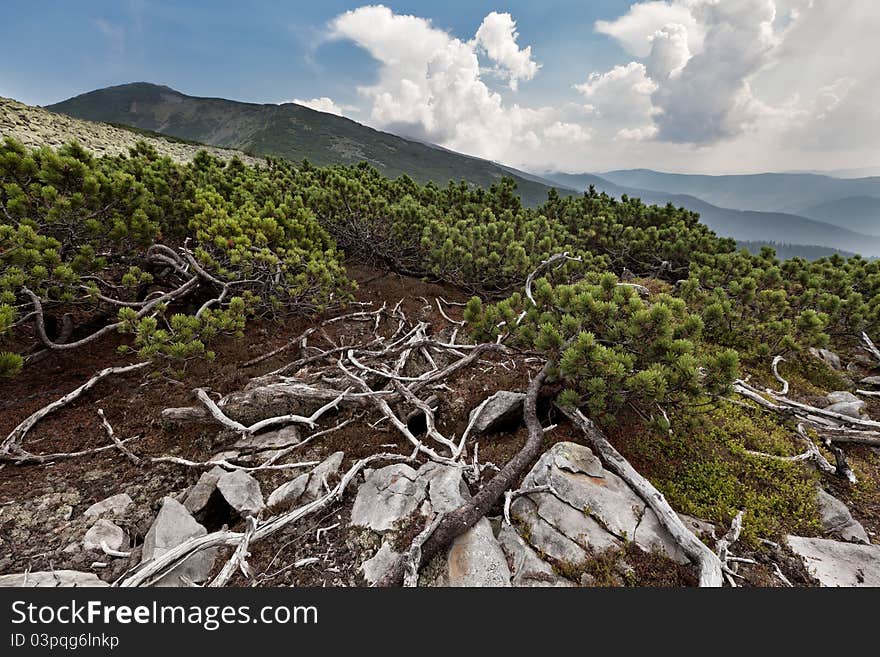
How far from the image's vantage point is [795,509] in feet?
15.8

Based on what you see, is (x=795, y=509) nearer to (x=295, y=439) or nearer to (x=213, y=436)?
(x=295, y=439)

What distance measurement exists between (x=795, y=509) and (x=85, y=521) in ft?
31.4

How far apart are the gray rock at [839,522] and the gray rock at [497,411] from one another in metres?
4.21

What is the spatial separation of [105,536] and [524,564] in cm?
511

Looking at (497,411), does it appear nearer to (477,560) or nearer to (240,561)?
(477,560)

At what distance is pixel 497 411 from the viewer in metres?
6.30

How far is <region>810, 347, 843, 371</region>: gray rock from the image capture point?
9328 millimetres

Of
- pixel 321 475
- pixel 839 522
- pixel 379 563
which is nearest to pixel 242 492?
pixel 321 475

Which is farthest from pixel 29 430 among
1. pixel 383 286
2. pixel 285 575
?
pixel 383 286

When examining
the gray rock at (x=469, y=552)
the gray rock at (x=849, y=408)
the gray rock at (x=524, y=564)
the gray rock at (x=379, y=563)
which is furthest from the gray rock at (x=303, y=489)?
the gray rock at (x=849, y=408)

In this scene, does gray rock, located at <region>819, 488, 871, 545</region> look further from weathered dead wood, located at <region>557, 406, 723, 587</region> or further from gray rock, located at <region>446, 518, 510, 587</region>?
gray rock, located at <region>446, 518, 510, 587</region>

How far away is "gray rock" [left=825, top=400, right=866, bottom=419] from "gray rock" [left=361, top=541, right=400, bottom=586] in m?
8.72

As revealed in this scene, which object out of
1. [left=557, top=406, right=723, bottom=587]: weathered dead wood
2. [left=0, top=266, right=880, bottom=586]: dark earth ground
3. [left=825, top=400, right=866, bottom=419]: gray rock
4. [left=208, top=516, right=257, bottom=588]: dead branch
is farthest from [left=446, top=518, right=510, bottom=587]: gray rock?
[left=825, top=400, right=866, bottom=419]: gray rock

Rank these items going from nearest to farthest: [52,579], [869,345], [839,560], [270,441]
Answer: [52,579]
[839,560]
[270,441]
[869,345]
